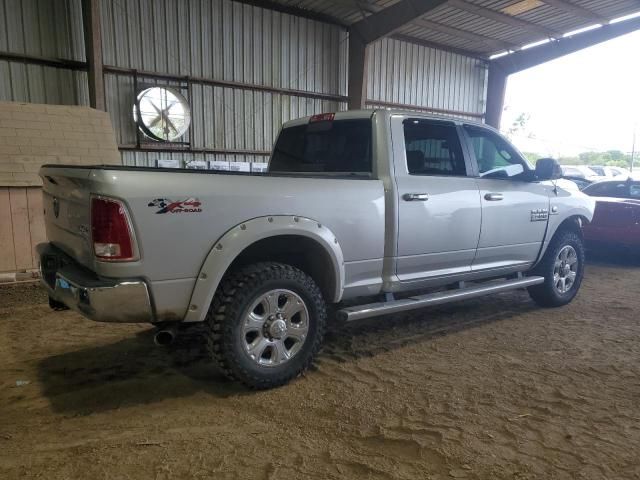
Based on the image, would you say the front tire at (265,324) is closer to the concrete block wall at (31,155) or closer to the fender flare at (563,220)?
the fender flare at (563,220)

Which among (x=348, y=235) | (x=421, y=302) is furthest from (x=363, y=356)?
(x=348, y=235)

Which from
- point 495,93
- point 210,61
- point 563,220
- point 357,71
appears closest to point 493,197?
point 563,220

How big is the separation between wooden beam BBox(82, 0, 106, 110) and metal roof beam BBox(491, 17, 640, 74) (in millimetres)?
11468

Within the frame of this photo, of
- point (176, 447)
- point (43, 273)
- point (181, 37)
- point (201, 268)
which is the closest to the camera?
point (176, 447)

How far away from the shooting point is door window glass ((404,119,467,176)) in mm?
3887

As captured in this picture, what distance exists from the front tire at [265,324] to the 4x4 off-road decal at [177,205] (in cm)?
55

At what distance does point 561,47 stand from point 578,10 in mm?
1939

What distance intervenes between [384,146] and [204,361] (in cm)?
216

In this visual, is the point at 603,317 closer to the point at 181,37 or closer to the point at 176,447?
the point at 176,447

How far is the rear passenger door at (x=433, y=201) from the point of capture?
12.3ft

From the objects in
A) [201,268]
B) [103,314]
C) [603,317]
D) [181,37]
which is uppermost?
[181,37]

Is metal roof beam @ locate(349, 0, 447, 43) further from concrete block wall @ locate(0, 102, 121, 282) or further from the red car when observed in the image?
concrete block wall @ locate(0, 102, 121, 282)

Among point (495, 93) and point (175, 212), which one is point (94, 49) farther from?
point (495, 93)

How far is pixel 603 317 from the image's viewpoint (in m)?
5.04
